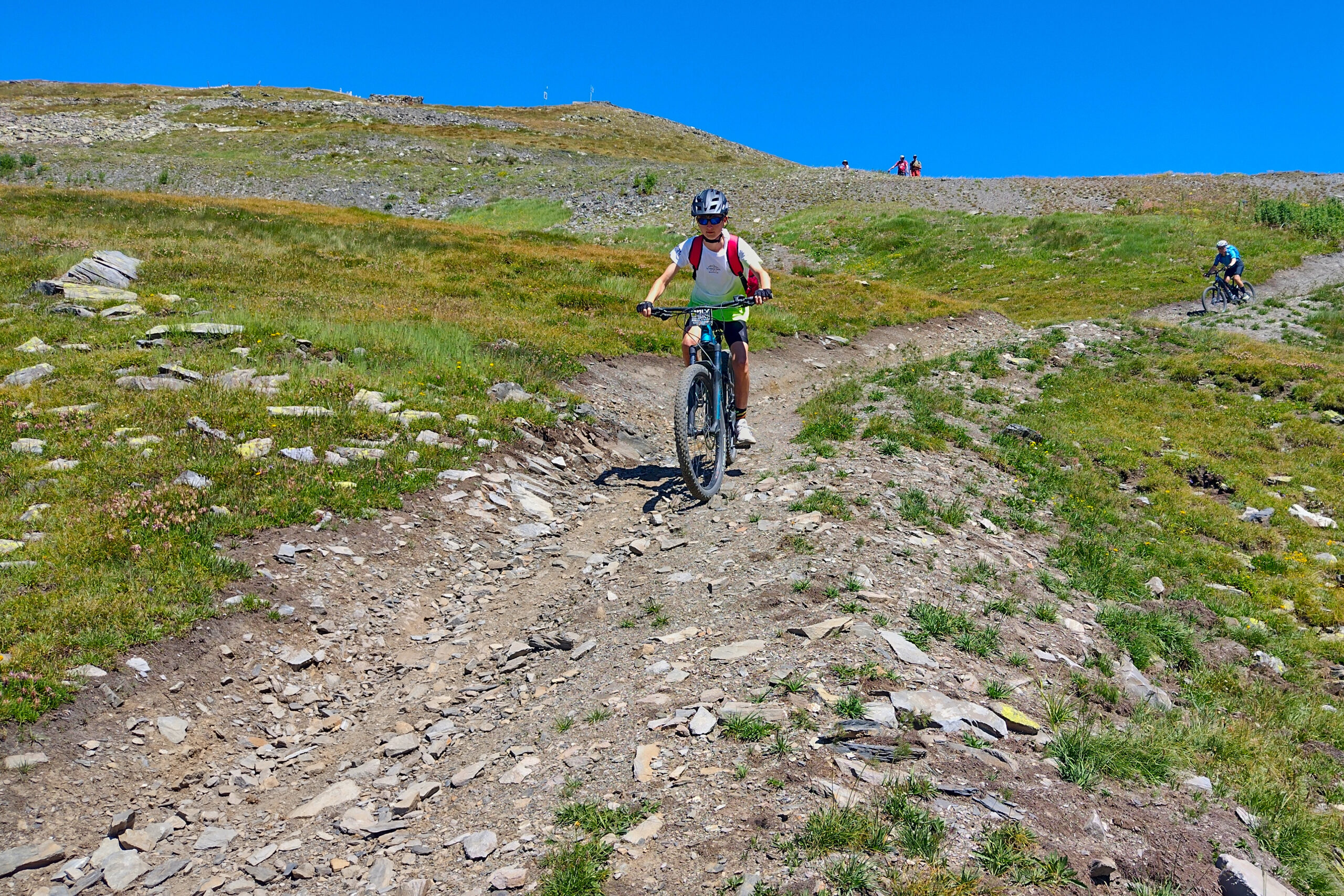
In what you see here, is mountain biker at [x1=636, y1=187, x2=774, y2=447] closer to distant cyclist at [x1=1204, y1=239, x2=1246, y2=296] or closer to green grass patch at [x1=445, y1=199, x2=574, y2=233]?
distant cyclist at [x1=1204, y1=239, x2=1246, y2=296]

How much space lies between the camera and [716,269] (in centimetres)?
965

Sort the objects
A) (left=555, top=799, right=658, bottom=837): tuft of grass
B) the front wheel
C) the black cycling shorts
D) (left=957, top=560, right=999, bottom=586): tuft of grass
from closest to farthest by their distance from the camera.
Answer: (left=555, top=799, right=658, bottom=837): tuft of grass, (left=957, top=560, right=999, bottom=586): tuft of grass, the front wheel, the black cycling shorts

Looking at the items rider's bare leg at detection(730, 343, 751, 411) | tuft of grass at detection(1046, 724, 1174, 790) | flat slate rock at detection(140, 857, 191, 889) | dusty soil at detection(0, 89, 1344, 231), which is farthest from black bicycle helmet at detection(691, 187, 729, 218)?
dusty soil at detection(0, 89, 1344, 231)

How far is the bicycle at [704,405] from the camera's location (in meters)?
8.84

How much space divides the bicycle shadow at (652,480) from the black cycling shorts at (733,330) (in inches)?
75.6

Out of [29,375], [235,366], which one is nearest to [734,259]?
[235,366]

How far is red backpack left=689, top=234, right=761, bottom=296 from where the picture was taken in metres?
9.51

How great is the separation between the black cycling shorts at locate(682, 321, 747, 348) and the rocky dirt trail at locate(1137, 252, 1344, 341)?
20.6 metres

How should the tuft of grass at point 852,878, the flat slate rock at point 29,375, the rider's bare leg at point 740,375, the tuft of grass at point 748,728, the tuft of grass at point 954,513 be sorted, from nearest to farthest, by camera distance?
the tuft of grass at point 852,878, the tuft of grass at point 748,728, the tuft of grass at point 954,513, the rider's bare leg at point 740,375, the flat slate rock at point 29,375

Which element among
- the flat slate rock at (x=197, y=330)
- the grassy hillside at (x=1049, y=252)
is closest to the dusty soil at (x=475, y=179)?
the grassy hillside at (x=1049, y=252)

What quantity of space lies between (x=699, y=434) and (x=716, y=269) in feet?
7.51

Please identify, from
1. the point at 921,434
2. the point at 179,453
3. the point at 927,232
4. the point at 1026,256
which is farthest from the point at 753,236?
the point at 179,453

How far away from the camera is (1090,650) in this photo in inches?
255

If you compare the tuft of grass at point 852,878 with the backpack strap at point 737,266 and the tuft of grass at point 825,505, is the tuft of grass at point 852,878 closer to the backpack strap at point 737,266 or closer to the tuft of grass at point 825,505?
the tuft of grass at point 825,505
